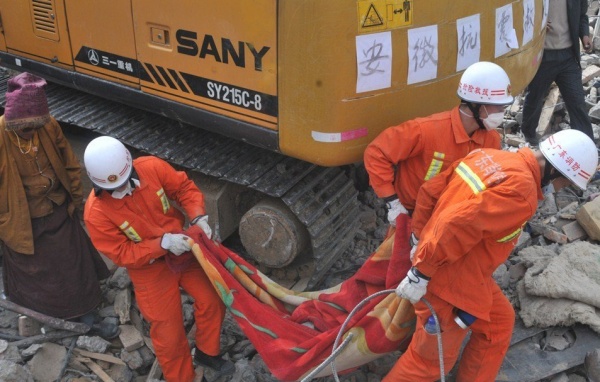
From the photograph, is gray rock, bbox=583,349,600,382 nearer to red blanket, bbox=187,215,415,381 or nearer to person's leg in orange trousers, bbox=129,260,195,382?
red blanket, bbox=187,215,415,381

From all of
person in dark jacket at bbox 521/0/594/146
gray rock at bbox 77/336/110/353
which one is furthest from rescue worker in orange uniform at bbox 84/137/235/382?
person in dark jacket at bbox 521/0/594/146

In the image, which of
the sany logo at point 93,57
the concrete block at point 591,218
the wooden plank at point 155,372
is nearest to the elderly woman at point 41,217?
the wooden plank at point 155,372

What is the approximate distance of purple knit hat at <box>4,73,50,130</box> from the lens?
13.9 ft

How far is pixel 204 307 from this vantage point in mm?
4289

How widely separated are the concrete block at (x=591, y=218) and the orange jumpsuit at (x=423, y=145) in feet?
5.28

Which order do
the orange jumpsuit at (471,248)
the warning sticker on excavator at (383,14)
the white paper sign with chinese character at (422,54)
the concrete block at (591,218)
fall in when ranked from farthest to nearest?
the concrete block at (591,218) < the white paper sign with chinese character at (422,54) < the warning sticker on excavator at (383,14) < the orange jumpsuit at (471,248)

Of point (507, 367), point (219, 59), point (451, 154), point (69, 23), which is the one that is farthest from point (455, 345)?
point (69, 23)

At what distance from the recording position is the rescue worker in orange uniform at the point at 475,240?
3203 mm

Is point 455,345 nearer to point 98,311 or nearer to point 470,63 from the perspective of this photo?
point 470,63

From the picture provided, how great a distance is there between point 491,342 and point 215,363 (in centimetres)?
180

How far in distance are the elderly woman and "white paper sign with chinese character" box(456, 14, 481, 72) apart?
2.73m

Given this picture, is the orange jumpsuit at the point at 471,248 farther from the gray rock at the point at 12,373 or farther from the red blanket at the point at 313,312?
the gray rock at the point at 12,373

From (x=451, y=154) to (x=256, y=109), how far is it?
1.28 metres

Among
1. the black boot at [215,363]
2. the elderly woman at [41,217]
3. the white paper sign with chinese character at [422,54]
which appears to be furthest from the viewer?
the black boot at [215,363]
